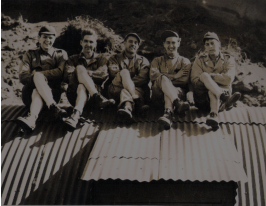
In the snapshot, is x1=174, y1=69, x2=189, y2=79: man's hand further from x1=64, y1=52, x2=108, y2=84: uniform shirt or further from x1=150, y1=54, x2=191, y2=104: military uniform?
x1=64, y1=52, x2=108, y2=84: uniform shirt

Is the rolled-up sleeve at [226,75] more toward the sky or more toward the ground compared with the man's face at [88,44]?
more toward the ground

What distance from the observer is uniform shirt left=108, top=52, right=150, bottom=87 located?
4305mm

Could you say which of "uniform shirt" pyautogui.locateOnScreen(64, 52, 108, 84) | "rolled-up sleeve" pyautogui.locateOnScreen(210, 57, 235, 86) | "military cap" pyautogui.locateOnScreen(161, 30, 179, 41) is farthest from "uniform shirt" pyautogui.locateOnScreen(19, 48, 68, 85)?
"rolled-up sleeve" pyautogui.locateOnScreen(210, 57, 235, 86)

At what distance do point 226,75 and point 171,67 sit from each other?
2.44 ft

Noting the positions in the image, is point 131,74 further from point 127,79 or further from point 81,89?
point 81,89

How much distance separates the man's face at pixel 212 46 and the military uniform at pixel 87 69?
4.76 feet

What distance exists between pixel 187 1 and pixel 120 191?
295 centimetres

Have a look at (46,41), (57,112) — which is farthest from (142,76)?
(46,41)

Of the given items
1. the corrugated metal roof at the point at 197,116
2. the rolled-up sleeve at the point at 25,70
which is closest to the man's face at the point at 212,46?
the corrugated metal roof at the point at 197,116

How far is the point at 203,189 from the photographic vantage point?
3525 mm

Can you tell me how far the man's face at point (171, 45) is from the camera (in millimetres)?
4320

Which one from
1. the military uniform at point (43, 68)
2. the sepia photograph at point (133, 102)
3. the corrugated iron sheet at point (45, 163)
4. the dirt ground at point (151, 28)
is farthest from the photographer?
the dirt ground at point (151, 28)

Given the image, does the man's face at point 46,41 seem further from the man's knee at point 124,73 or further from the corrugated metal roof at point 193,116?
the man's knee at point 124,73

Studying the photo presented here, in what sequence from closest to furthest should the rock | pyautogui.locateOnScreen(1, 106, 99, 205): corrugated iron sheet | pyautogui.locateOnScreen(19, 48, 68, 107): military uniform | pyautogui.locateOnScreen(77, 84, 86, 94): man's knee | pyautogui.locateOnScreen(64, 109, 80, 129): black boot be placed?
pyautogui.locateOnScreen(1, 106, 99, 205): corrugated iron sheet, pyautogui.locateOnScreen(64, 109, 80, 129): black boot, pyautogui.locateOnScreen(77, 84, 86, 94): man's knee, pyautogui.locateOnScreen(19, 48, 68, 107): military uniform, the rock
